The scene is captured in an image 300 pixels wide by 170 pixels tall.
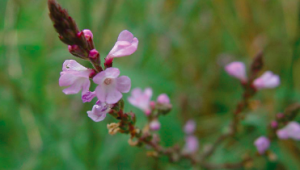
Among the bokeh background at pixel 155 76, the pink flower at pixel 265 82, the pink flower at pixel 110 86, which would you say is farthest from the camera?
the bokeh background at pixel 155 76

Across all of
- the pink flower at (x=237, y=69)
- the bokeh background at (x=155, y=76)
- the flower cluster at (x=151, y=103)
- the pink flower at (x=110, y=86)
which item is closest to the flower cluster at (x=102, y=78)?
the pink flower at (x=110, y=86)

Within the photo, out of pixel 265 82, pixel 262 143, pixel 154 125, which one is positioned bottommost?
pixel 262 143

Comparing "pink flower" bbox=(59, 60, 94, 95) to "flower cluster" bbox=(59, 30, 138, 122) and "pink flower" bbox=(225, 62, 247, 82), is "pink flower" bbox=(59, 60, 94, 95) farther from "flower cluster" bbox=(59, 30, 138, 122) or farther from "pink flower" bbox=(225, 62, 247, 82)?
"pink flower" bbox=(225, 62, 247, 82)

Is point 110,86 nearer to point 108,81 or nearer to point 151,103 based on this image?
point 108,81

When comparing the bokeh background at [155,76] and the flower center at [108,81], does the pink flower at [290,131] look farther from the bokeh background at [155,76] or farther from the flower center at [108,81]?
the flower center at [108,81]

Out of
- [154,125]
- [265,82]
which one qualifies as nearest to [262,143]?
[265,82]

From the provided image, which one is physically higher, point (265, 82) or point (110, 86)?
point (110, 86)

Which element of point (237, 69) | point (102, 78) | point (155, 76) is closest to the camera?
point (102, 78)
